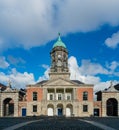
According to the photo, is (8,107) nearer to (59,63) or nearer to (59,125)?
(59,63)

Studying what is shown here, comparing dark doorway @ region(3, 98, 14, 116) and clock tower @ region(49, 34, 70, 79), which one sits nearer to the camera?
dark doorway @ region(3, 98, 14, 116)

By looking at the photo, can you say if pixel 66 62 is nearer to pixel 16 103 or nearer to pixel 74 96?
pixel 74 96

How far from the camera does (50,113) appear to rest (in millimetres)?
75938

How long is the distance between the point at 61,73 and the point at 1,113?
18.1 m

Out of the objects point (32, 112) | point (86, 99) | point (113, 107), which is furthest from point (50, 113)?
point (113, 107)

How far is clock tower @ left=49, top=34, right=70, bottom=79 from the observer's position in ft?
258

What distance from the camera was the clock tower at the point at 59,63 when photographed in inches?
3093

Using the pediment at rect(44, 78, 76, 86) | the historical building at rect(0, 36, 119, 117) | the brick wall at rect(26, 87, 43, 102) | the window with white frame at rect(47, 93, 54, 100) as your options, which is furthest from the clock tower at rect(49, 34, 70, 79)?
the brick wall at rect(26, 87, 43, 102)

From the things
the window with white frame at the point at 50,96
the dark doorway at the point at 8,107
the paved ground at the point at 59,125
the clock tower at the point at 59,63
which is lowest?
the dark doorway at the point at 8,107

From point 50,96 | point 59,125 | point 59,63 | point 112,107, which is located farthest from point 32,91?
point 59,125

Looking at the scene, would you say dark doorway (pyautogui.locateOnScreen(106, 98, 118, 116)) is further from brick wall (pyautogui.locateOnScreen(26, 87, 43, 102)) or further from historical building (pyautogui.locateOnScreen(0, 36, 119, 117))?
brick wall (pyautogui.locateOnScreen(26, 87, 43, 102))

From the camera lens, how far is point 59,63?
78.4m

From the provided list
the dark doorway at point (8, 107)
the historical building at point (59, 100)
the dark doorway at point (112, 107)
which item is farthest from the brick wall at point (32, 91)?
the dark doorway at point (112, 107)

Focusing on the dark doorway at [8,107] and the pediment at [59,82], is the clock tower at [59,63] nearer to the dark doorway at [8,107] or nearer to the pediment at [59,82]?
the pediment at [59,82]
